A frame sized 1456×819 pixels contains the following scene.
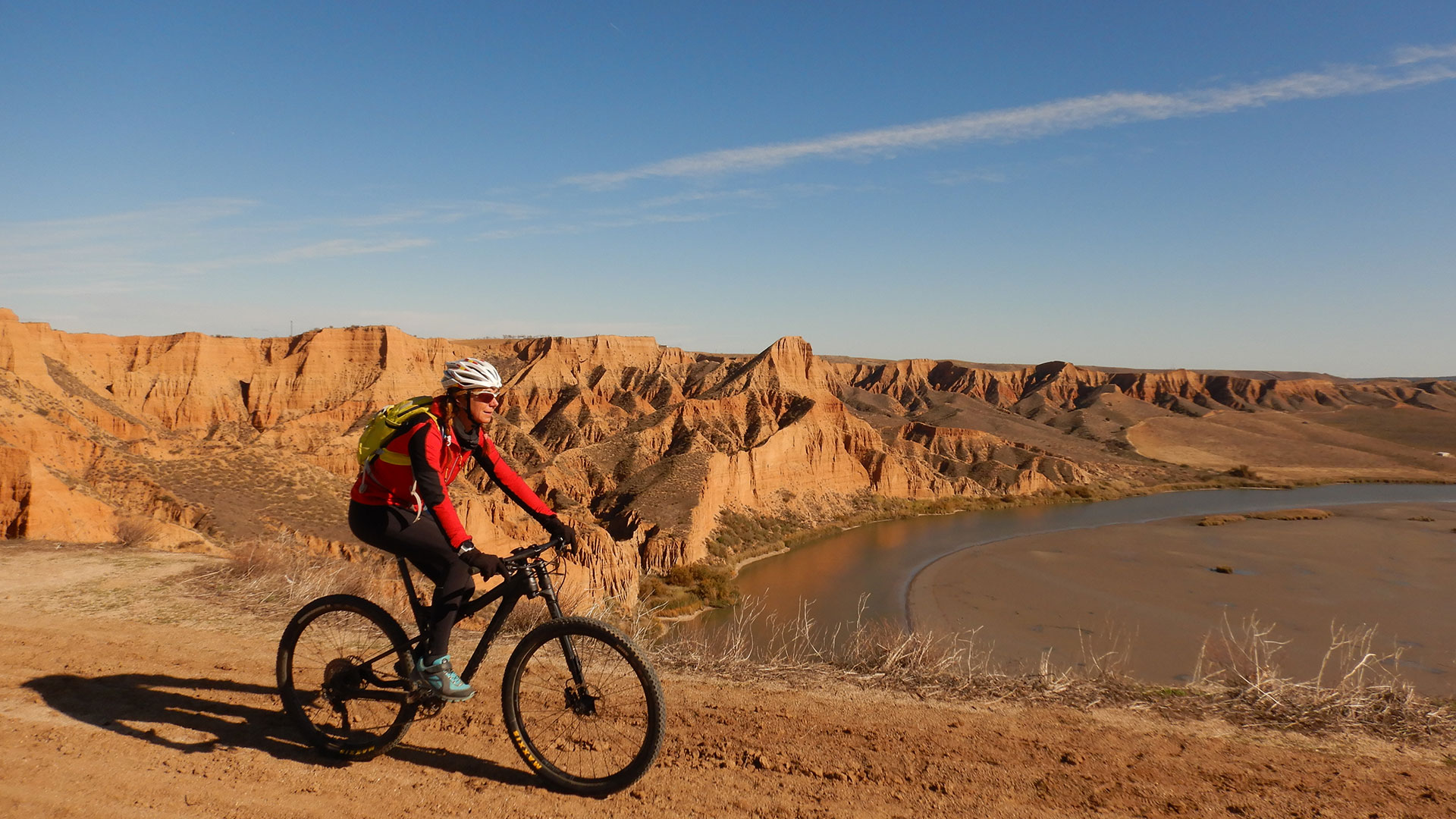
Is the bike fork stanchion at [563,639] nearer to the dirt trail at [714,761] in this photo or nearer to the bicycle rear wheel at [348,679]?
the dirt trail at [714,761]

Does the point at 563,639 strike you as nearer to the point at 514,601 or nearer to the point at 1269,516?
the point at 514,601

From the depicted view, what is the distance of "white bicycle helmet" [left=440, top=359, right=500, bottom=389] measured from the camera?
165 inches

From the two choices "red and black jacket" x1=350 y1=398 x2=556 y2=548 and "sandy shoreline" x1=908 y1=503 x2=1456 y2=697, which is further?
"sandy shoreline" x1=908 y1=503 x2=1456 y2=697

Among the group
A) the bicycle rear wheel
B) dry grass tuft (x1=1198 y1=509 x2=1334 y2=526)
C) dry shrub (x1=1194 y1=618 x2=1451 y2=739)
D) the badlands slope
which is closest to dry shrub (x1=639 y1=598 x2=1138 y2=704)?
dry shrub (x1=1194 y1=618 x2=1451 y2=739)

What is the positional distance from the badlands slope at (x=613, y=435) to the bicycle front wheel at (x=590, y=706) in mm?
12222

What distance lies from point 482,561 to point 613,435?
6829 centimetres

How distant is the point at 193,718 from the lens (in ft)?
15.0

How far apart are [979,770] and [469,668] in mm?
3117

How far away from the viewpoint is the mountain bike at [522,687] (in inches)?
151

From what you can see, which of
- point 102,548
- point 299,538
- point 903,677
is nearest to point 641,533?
point 299,538

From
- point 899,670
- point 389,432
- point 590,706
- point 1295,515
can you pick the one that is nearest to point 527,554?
point 590,706

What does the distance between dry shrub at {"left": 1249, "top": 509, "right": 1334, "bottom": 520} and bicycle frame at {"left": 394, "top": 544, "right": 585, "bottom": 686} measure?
255 ft

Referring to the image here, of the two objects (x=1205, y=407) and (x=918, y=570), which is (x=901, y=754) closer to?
(x=918, y=570)

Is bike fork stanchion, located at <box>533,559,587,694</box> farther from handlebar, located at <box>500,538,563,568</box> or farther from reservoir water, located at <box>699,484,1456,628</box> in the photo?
reservoir water, located at <box>699,484,1456,628</box>
